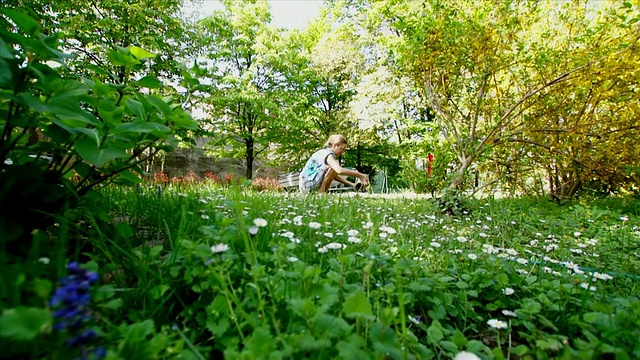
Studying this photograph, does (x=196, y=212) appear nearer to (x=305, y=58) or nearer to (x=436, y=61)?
(x=436, y=61)

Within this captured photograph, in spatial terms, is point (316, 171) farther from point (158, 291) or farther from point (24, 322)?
point (24, 322)

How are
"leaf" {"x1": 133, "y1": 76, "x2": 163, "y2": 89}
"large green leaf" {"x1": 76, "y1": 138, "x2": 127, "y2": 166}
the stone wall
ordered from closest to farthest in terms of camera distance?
1. "large green leaf" {"x1": 76, "y1": 138, "x2": 127, "y2": 166}
2. "leaf" {"x1": 133, "y1": 76, "x2": 163, "y2": 89}
3. the stone wall

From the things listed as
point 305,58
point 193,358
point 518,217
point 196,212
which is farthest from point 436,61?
point 305,58

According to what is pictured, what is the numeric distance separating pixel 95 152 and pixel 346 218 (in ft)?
6.37

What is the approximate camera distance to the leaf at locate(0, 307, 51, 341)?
515mm

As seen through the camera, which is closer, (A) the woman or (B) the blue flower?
(B) the blue flower

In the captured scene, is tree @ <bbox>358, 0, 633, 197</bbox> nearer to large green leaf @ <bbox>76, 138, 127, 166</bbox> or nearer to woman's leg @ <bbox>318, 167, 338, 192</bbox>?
woman's leg @ <bbox>318, 167, 338, 192</bbox>

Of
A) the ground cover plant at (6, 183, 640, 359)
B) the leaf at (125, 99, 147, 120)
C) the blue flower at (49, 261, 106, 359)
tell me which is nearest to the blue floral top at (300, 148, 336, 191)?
the ground cover plant at (6, 183, 640, 359)

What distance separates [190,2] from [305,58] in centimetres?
653

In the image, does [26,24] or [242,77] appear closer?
[26,24]

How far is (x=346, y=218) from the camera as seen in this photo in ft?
8.56

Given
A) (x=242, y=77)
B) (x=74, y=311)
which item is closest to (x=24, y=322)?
(x=74, y=311)

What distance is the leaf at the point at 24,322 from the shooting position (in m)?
0.52

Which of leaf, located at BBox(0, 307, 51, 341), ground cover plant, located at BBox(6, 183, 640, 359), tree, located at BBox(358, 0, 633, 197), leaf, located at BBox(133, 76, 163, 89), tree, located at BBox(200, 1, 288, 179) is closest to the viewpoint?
leaf, located at BBox(0, 307, 51, 341)
